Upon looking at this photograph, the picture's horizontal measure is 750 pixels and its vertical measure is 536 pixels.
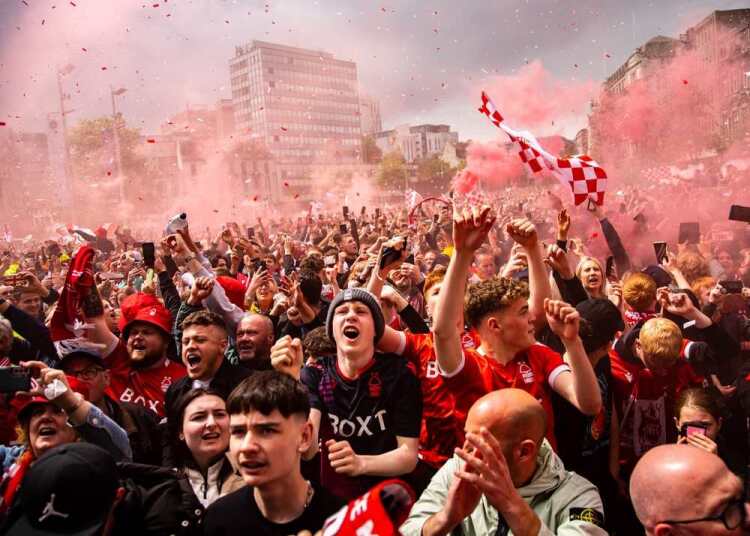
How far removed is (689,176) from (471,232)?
12.1 metres

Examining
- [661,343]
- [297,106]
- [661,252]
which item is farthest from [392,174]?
[661,343]

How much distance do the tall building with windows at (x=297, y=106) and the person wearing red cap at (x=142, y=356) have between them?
2429 inches

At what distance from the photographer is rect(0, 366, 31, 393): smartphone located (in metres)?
2.50

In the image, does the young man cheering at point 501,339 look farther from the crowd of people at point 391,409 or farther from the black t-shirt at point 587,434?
the black t-shirt at point 587,434

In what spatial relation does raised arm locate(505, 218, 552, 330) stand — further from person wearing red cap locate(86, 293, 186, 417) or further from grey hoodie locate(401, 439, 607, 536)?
person wearing red cap locate(86, 293, 186, 417)

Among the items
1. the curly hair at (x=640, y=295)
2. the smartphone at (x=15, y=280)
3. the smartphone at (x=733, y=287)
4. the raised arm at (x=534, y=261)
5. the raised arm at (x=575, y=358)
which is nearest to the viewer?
the raised arm at (x=575, y=358)

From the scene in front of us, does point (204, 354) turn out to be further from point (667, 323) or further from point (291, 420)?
point (667, 323)

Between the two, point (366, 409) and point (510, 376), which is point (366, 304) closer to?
point (366, 409)

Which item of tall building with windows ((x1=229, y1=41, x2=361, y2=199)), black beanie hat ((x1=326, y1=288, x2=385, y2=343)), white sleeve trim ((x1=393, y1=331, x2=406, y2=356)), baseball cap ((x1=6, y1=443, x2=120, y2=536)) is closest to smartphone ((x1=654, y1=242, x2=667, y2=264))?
white sleeve trim ((x1=393, y1=331, x2=406, y2=356))

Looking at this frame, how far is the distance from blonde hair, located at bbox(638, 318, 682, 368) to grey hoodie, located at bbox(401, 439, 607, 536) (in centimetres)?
162

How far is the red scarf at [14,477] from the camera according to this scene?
2279 millimetres

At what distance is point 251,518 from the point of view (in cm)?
206

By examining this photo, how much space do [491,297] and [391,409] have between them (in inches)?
28.4

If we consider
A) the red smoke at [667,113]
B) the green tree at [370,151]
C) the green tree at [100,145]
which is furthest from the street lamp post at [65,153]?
the green tree at [370,151]
